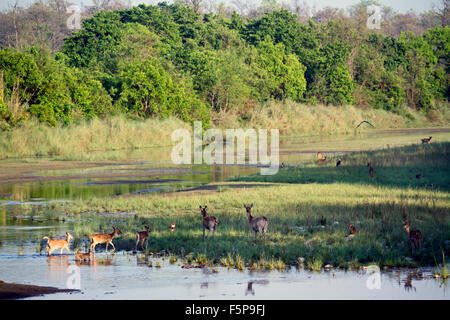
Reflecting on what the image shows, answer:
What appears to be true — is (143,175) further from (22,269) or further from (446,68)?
(446,68)

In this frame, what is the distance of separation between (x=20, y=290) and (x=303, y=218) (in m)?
7.97

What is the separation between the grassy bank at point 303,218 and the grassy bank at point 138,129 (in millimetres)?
19993

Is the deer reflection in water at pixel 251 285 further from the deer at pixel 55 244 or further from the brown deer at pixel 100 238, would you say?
the deer at pixel 55 244

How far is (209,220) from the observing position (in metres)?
14.9

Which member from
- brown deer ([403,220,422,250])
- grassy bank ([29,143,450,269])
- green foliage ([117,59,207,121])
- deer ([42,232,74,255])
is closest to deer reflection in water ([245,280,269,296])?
grassy bank ([29,143,450,269])

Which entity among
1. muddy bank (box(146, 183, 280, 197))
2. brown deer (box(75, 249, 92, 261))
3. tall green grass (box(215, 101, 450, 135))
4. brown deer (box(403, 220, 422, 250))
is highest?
tall green grass (box(215, 101, 450, 135))

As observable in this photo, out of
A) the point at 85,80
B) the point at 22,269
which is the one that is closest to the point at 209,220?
the point at 22,269

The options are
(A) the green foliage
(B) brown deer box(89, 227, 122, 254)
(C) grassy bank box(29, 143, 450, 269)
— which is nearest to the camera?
(C) grassy bank box(29, 143, 450, 269)

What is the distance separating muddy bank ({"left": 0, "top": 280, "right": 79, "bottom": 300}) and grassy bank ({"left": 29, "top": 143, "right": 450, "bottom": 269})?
3391 mm

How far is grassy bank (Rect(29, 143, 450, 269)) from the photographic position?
13938mm

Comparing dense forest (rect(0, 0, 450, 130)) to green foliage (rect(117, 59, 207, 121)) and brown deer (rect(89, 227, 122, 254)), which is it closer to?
green foliage (rect(117, 59, 207, 121))

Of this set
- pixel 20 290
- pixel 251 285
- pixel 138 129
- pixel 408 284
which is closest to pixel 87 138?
pixel 138 129

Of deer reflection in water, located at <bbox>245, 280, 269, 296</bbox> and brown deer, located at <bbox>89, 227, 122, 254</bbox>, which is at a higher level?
brown deer, located at <bbox>89, 227, 122, 254</bbox>

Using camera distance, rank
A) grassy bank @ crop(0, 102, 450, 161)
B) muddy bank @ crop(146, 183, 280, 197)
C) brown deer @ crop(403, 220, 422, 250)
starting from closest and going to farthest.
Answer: brown deer @ crop(403, 220, 422, 250)
muddy bank @ crop(146, 183, 280, 197)
grassy bank @ crop(0, 102, 450, 161)
